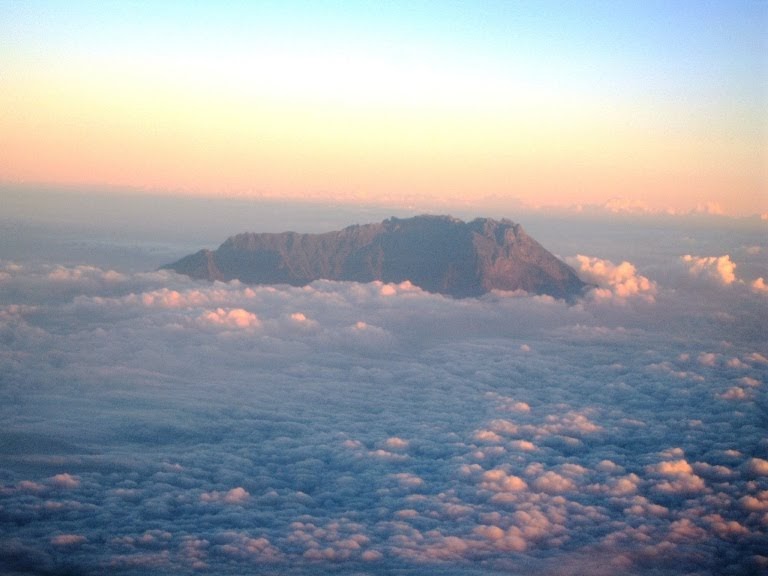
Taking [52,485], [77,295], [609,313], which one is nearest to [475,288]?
[609,313]

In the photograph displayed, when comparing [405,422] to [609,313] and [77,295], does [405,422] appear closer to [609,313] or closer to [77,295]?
[77,295]

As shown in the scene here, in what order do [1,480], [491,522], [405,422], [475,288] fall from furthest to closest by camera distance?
1. [475,288]
2. [405,422]
3. [1,480]
4. [491,522]

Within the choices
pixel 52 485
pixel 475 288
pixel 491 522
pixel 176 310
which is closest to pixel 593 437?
pixel 491 522

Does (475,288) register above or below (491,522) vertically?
above

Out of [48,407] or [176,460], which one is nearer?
[176,460]

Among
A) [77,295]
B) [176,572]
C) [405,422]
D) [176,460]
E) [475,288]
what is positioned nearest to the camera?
[176,572]

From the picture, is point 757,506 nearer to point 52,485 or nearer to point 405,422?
point 405,422
